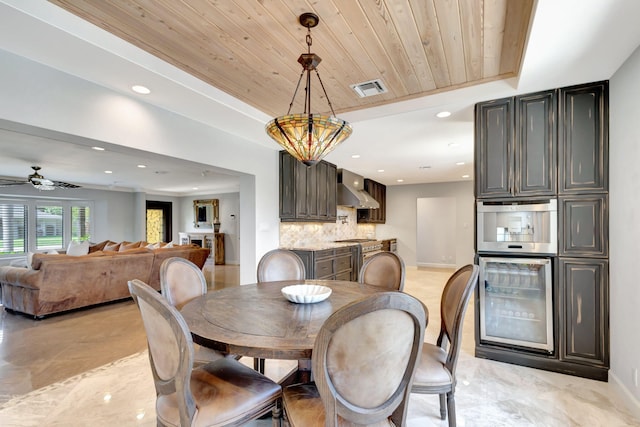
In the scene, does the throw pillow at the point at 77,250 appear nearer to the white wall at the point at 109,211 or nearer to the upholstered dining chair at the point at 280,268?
the white wall at the point at 109,211

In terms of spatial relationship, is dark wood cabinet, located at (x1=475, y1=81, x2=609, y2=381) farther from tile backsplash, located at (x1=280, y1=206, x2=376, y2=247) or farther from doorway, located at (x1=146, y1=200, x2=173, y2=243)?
doorway, located at (x1=146, y1=200, x2=173, y2=243)

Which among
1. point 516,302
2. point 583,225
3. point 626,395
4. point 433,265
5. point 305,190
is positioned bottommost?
point 433,265

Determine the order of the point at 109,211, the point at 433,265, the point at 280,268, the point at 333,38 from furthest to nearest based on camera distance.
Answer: the point at 109,211
the point at 433,265
the point at 280,268
the point at 333,38

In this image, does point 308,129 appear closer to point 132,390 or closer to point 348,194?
point 132,390

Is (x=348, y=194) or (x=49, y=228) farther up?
(x=348, y=194)

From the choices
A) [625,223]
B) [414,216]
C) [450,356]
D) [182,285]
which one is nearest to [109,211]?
[182,285]

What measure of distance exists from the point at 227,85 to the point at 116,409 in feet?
9.01

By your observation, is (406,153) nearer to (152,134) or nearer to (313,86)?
(313,86)

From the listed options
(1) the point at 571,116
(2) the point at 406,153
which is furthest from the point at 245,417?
(2) the point at 406,153

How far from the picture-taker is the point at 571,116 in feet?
8.51

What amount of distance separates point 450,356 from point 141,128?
126 inches

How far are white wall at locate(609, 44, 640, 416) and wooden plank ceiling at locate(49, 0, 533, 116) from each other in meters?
0.76

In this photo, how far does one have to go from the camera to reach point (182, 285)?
2.26 metres

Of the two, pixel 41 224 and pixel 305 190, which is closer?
pixel 305 190
